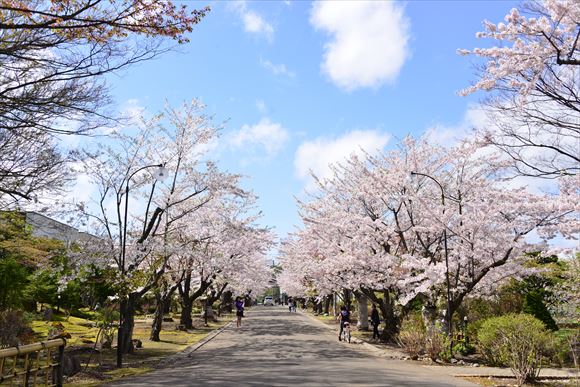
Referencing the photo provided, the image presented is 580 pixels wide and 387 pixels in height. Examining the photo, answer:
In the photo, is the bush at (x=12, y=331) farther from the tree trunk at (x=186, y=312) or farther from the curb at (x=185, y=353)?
the tree trunk at (x=186, y=312)

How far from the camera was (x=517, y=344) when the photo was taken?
13.7 m

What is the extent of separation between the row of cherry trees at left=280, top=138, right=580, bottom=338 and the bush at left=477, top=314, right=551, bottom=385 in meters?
2.30

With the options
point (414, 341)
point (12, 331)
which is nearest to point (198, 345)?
point (12, 331)

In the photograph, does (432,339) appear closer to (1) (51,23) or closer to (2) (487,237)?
(2) (487,237)

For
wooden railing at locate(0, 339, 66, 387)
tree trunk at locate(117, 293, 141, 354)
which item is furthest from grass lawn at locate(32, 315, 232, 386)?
wooden railing at locate(0, 339, 66, 387)

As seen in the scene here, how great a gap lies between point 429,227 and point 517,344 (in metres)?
6.51

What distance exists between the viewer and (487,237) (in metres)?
18.2

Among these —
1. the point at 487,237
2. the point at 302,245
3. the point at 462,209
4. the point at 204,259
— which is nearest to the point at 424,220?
the point at 462,209

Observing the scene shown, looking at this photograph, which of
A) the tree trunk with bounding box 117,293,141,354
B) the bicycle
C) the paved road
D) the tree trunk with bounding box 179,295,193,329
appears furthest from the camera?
the tree trunk with bounding box 179,295,193,329

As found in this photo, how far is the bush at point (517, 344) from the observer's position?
520 inches

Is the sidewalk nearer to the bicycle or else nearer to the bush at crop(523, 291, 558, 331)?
the bush at crop(523, 291, 558, 331)

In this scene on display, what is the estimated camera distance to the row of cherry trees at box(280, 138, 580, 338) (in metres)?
17.6

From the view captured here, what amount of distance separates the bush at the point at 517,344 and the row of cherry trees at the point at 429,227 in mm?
2297

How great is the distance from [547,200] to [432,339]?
20.7 feet
